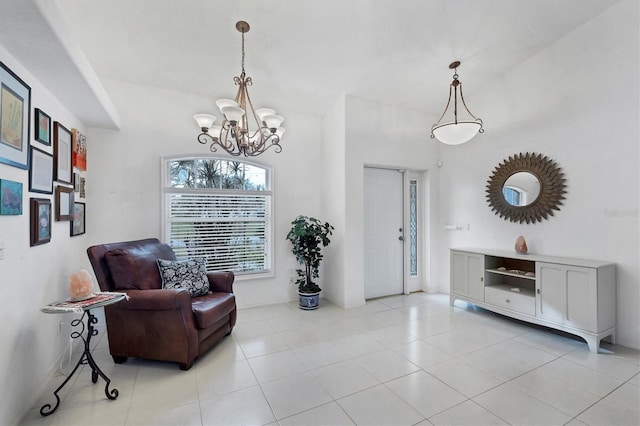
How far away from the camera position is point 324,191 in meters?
4.51

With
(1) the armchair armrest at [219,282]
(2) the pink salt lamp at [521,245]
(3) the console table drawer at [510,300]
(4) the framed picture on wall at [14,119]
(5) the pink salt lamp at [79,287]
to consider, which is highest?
(4) the framed picture on wall at [14,119]

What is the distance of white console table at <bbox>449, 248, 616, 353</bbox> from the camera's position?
2.79 m

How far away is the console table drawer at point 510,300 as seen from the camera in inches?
128

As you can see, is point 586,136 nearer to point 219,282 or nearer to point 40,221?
point 219,282

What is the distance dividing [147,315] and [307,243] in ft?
6.81

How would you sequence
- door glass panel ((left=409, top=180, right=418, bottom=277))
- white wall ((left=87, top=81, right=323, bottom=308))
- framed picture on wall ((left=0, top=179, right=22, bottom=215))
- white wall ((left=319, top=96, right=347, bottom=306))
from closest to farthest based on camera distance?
1. framed picture on wall ((left=0, top=179, right=22, bottom=215))
2. white wall ((left=87, top=81, right=323, bottom=308))
3. white wall ((left=319, top=96, right=347, bottom=306))
4. door glass panel ((left=409, top=180, right=418, bottom=277))

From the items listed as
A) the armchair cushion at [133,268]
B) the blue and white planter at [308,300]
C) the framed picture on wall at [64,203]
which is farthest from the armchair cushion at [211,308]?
the framed picture on wall at [64,203]

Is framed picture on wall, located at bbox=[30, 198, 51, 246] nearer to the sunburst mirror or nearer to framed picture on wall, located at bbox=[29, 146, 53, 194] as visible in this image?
framed picture on wall, located at bbox=[29, 146, 53, 194]

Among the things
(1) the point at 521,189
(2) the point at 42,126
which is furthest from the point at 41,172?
(1) the point at 521,189

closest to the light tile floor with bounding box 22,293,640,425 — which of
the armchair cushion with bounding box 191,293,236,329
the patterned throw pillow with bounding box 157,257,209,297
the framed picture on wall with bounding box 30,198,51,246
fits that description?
the armchair cushion with bounding box 191,293,236,329

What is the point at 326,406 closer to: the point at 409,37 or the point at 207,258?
the point at 207,258

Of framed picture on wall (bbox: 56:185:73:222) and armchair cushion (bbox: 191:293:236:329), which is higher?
framed picture on wall (bbox: 56:185:73:222)

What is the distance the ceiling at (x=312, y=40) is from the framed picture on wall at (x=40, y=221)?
110cm

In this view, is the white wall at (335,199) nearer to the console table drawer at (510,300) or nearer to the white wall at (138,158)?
the white wall at (138,158)
